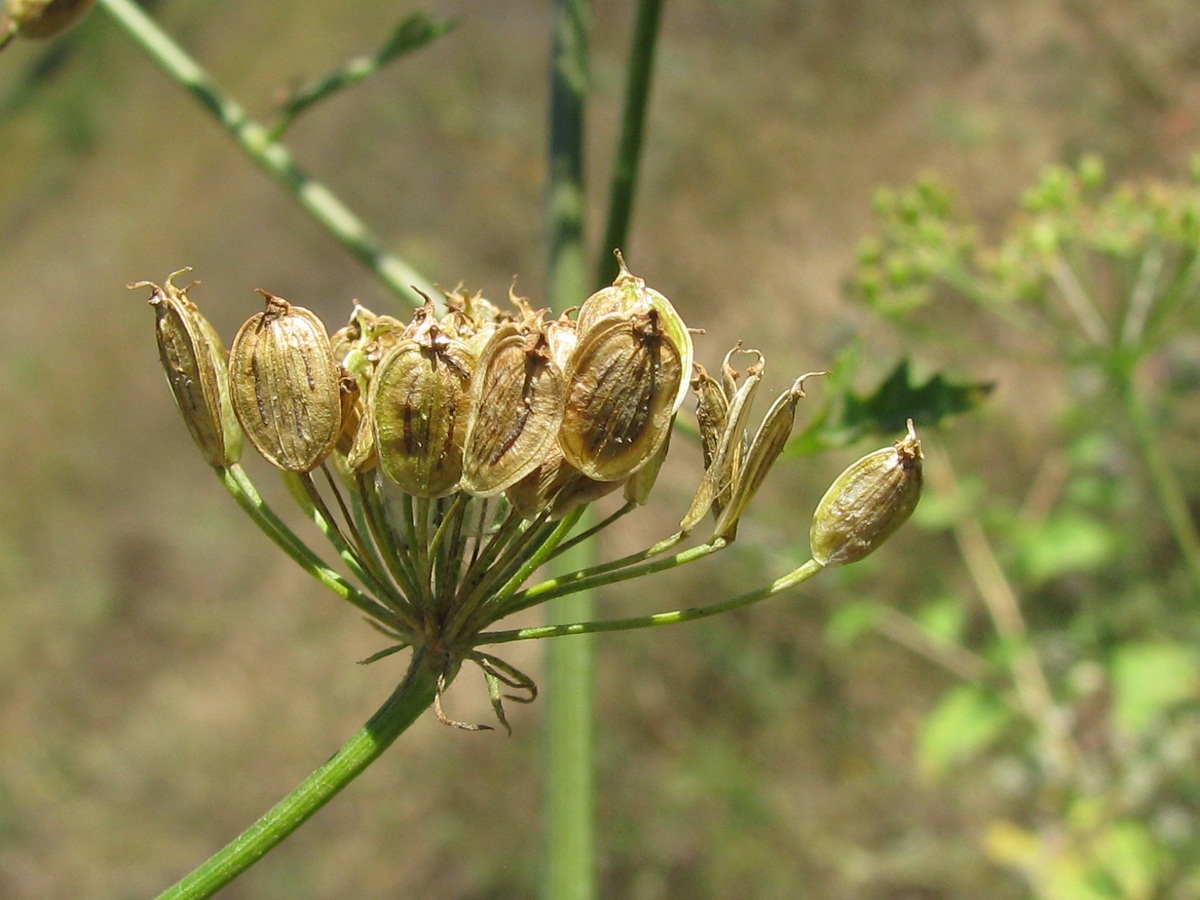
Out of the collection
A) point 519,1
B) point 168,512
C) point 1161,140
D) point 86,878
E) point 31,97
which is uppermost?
point 31,97

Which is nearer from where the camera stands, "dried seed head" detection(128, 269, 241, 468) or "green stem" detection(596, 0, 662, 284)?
"dried seed head" detection(128, 269, 241, 468)

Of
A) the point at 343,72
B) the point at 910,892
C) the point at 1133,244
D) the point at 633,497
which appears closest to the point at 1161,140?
the point at 910,892

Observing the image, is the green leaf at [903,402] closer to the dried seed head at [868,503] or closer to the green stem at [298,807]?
the dried seed head at [868,503]

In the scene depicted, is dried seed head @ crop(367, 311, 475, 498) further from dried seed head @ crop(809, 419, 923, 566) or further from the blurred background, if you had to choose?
the blurred background

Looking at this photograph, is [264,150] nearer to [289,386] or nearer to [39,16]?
[39,16]

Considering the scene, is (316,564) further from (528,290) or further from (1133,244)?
(528,290)

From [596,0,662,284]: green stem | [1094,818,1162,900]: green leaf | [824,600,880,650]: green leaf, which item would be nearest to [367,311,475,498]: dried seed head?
[596,0,662,284]: green stem
